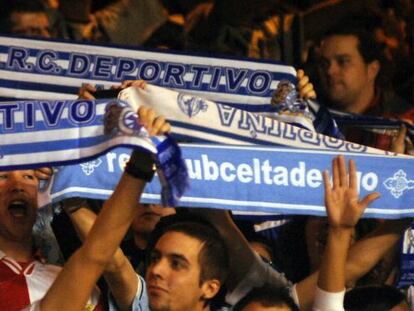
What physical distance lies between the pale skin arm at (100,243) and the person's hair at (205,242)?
43.8 inches

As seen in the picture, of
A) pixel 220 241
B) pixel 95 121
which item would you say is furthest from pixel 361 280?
pixel 95 121

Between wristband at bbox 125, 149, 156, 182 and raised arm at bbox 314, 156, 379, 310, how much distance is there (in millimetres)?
1122

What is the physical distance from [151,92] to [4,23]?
2156mm

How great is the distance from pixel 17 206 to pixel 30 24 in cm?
164

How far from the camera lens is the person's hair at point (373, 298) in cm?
567

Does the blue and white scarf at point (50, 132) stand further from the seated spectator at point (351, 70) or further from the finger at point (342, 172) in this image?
the seated spectator at point (351, 70)

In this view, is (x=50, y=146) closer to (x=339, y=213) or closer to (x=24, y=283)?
(x=24, y=283)

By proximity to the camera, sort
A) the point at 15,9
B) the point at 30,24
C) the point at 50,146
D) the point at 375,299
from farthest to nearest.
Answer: the point at 15,9, the point at 30,24, the point at 375,299, the point at 50,146

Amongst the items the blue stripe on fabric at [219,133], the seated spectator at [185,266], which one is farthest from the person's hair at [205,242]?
the blue stripe on fabric at [219,133]

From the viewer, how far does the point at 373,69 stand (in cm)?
738

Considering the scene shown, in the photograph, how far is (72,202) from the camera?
217 inches

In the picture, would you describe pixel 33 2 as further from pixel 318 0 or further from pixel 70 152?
pixel 70 152

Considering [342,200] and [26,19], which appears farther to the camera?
[26,19]

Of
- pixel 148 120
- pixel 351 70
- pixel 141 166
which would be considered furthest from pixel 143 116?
pixel 351 70
